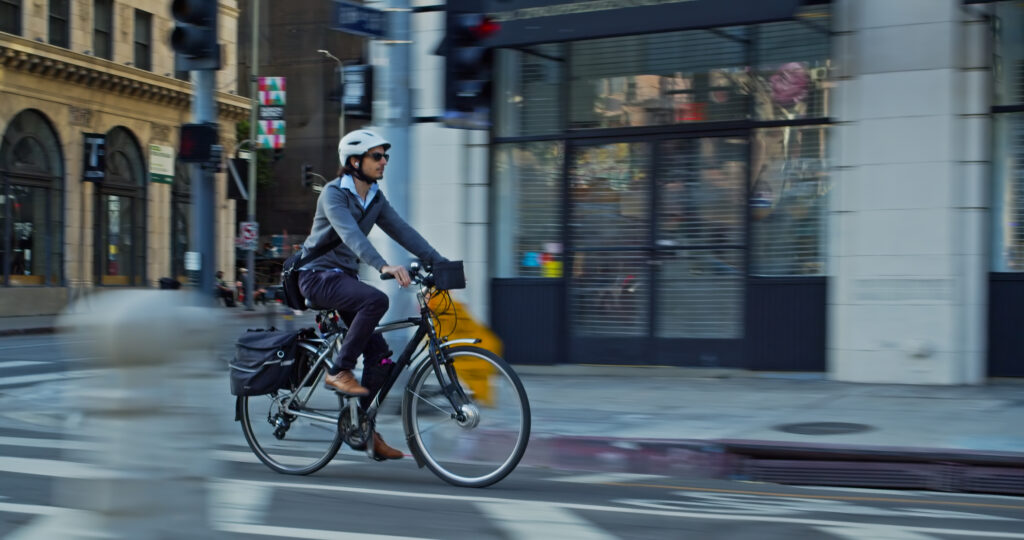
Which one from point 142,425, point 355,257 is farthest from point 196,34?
point 142,425

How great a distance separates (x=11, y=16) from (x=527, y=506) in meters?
28.5

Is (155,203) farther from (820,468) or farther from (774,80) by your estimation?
(820,468)

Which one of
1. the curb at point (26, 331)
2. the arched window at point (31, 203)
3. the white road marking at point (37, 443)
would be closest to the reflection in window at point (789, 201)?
the white road marking at point (37, 443)

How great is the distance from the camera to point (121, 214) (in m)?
35.1

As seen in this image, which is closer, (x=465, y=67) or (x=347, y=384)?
(x=347, y=384)

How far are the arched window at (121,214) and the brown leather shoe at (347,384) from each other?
2913 centimetres

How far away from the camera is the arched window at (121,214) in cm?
3422

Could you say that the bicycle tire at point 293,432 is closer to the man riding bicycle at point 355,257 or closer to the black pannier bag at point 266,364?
the black pannier bag at point 266,364

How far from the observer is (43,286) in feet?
103

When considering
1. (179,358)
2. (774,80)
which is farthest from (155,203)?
(179,358)

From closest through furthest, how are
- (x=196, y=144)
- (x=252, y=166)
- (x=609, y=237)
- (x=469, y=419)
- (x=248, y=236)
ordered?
1. (x=469, y=419)
2. (x=196, y=144)
3. (x=609, y=237)
4. (x=248, y=236)
5. (x=252, y=166)

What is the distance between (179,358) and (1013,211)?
10303mm

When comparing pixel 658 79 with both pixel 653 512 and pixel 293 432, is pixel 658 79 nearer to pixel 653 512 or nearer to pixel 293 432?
pixel 293 432

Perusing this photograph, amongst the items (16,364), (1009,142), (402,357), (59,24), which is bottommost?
(16,364)
